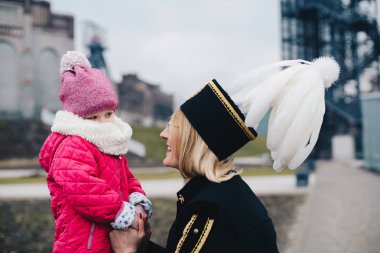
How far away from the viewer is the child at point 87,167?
234 centimetres

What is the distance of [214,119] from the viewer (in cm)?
207

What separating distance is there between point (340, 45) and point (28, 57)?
1130 inches

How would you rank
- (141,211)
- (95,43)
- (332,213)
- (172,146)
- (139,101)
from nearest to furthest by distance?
(172,146), (141,211), (332,213), (95,43), (139,101)

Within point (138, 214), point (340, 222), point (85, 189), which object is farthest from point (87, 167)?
point (340, 222)

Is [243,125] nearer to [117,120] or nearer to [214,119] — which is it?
[214,119]

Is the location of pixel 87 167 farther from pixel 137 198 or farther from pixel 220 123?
pixel 220 123

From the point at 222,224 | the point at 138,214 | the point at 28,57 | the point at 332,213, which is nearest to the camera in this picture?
the point at 222,224

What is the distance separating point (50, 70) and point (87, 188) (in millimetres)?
42758

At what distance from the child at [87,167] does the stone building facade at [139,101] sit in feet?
170

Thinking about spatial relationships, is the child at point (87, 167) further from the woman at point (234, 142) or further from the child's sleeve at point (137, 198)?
the woman at point (234, 142)

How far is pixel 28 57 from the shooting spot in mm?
40719

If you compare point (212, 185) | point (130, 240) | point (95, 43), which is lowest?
point (130, 240)

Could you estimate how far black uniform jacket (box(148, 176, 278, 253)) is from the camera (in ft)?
6.30

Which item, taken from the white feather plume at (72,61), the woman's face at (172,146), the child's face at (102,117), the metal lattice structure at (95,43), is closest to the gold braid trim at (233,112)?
the woman's face at (172,146)
